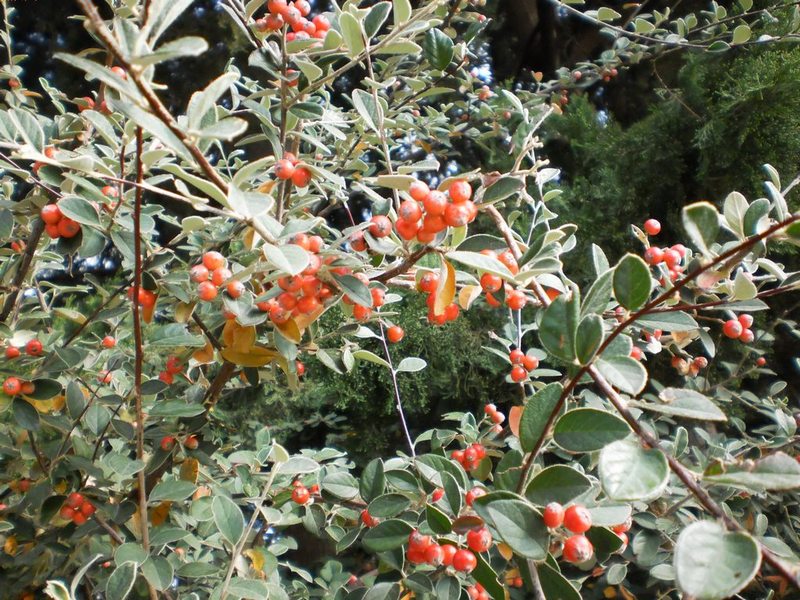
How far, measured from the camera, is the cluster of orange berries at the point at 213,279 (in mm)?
649

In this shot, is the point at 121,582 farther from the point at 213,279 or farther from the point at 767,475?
the point at 767,475

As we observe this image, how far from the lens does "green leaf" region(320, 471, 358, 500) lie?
3.06 ft

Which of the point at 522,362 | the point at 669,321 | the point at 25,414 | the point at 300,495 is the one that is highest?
the point at 669,321

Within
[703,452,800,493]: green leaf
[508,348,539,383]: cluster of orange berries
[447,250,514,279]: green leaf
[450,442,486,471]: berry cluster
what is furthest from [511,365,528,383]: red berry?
[703,452,800,493]: green leaf

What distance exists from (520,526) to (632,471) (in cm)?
13

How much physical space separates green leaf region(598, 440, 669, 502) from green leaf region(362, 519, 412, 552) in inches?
13.3

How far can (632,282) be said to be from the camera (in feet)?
1.56

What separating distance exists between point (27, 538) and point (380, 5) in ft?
3.19

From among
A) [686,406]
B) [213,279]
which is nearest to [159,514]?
[213,279]

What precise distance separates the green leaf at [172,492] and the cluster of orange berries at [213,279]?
0.30 m

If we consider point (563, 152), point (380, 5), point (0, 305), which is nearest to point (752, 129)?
point (563, 152)

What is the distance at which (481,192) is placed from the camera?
2.05 feet

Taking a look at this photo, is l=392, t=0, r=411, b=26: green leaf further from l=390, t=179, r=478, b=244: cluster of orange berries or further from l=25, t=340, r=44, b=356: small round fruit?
l=25, t=340, r=44, b=356: small round fruit

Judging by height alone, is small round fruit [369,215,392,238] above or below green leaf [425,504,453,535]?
above
